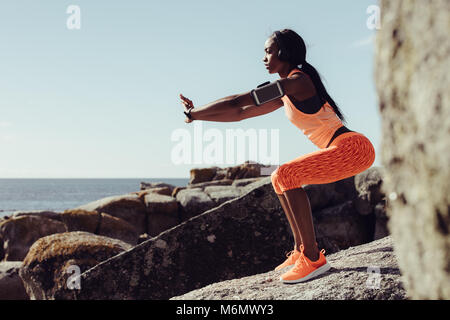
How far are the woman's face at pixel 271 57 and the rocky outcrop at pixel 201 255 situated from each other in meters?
1.69

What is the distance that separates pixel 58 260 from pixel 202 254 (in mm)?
1758

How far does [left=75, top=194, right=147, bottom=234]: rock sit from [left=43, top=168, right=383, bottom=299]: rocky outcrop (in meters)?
9.38

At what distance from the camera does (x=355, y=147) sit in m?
3.29

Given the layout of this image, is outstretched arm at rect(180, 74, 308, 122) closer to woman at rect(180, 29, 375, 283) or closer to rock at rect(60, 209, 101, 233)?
woman at rect(180, 29, 375, 283)

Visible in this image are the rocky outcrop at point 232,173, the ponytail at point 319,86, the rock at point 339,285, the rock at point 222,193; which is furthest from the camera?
the rocky outcrop at point 232,173

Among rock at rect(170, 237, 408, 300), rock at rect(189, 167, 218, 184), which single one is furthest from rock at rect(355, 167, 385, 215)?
rock at rect(189, 167, 218, 184)

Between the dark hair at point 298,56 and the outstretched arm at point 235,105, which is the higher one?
the dark hair at point 298,56

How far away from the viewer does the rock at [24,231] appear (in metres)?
12.9

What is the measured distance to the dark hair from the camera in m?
3.45

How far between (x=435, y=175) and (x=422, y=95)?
0.22 metres

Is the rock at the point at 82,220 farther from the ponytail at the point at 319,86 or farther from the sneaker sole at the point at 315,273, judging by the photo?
the ponytail at the point at 319,86

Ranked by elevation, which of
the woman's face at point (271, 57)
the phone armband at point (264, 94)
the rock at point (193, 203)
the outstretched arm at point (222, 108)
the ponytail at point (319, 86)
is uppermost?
the woman's face at point (271, 57)

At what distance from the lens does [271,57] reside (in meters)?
3.53

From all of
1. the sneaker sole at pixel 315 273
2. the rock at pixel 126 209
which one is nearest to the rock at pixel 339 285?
the sneaker sole at pixel 315 273
